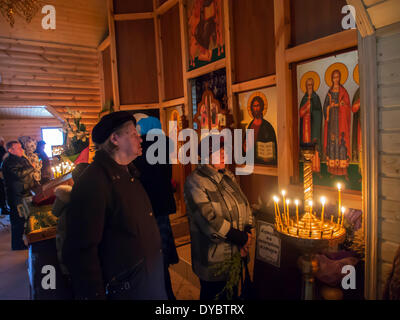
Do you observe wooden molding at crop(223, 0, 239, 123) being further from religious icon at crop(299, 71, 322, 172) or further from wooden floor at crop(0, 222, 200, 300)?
wooden floor at crop(0, 222, 200, 300)

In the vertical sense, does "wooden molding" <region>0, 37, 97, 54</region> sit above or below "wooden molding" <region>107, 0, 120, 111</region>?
above

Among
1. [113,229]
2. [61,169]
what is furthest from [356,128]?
[61,169]

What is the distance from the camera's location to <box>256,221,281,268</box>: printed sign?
2812mm

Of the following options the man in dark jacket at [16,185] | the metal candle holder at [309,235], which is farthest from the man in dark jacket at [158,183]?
the man in dark jacket at [16,185]

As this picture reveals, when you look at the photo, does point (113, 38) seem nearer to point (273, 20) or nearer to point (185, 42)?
point (185, 42)

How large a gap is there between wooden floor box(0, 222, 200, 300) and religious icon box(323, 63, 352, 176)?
2.40 metres

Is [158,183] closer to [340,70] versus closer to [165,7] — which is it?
[340,70]

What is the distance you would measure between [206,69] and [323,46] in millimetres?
2220

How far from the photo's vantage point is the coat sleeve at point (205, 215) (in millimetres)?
2484

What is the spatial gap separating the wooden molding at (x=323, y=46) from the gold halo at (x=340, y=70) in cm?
15

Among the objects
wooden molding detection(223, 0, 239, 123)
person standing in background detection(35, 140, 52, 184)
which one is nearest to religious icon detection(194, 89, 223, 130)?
wooden molding detection(223, 0, 239, 123)

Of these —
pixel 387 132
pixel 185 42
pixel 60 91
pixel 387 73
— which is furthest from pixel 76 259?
pixel 60 91

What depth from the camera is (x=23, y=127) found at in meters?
11.9

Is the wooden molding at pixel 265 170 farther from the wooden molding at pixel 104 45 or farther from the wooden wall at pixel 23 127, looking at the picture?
the wooden wall at pixel 23 127
